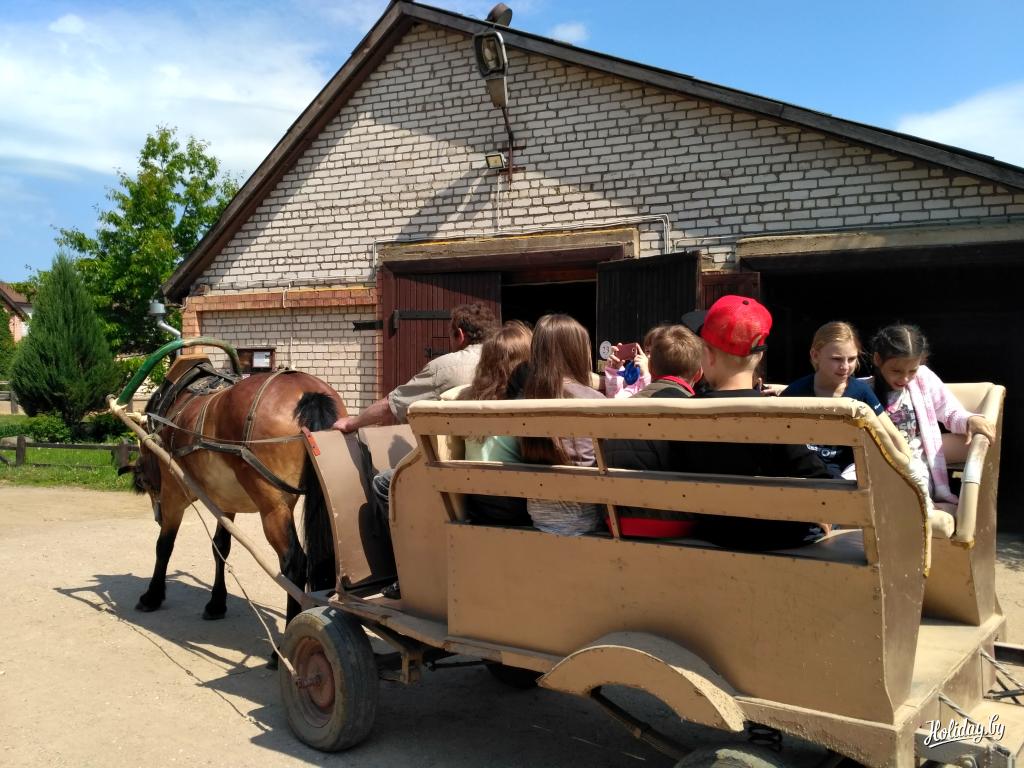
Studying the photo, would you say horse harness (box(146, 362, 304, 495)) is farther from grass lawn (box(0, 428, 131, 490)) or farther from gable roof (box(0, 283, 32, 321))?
gable roof (box(0, 283, 32, 321))

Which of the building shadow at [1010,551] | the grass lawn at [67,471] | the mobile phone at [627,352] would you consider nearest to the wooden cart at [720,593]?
the mobile phone at [627,352]

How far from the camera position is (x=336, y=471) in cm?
372

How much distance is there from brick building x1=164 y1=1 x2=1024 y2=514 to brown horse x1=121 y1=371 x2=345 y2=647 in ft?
13.0

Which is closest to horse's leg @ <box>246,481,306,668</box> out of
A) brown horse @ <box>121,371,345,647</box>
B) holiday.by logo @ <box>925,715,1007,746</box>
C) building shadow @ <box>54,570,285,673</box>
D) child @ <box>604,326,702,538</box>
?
brown horse @ <box>121,371,345,647</box>

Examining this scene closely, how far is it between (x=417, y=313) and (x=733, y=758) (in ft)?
24.5

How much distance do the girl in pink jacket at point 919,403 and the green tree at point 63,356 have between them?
18.2 meters

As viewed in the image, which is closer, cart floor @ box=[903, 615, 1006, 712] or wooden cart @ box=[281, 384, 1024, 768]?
wooden cart @ box=[281, 384, 1024, 768]

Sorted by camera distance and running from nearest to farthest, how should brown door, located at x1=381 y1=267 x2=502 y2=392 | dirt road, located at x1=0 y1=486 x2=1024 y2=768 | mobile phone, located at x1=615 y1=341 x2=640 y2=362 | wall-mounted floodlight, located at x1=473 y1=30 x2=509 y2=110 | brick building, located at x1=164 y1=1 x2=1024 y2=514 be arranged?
dirt road, located at x1=0 y1=486 x2=1024 y2=768, mobile phone, located at x1=615 y1=341 x2=640 y2=362, brick building, located at x1=164 y1=1 x2=1024 y2=514, wall-mounted floodlight, located at x1=473 y1=30 x2=509 y2=110, brown door, located at x1=381 y1=267 x2=502 y2=392

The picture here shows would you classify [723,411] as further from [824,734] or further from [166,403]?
[166,403]

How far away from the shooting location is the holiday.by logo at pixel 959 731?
7.19 ft

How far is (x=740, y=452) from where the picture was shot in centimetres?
234

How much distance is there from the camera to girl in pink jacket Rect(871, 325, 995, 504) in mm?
3195

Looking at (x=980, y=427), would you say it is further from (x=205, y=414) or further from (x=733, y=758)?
(x=205, y=414)

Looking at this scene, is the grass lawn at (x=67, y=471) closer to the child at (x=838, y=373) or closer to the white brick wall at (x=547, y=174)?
the white brick wall at (x=547, y=174)
